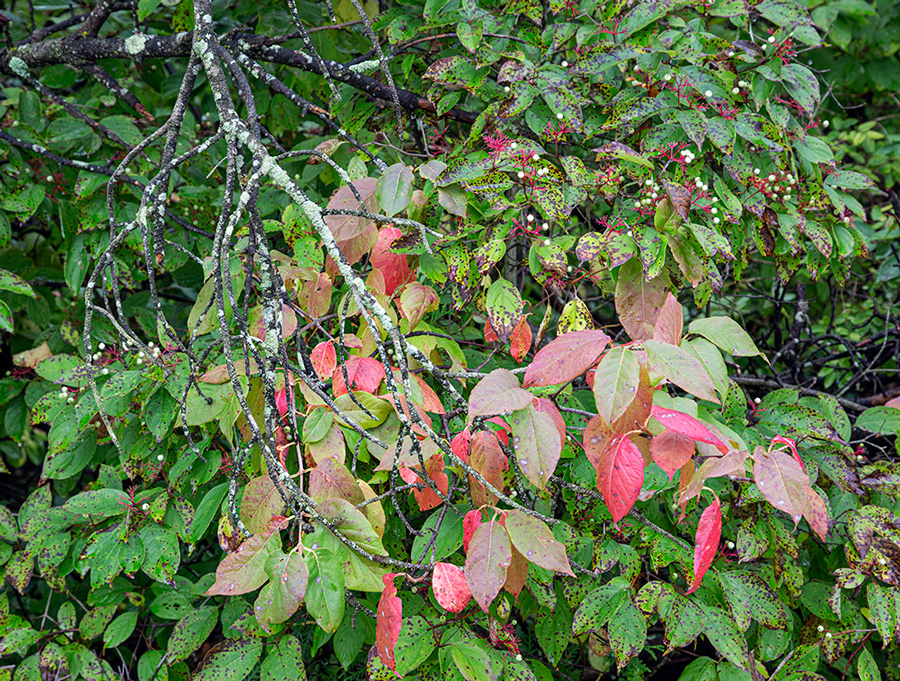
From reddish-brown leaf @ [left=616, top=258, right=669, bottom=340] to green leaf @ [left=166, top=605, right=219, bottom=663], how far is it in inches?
44.7

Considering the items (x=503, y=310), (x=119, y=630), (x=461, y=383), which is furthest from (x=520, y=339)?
(x=119, y=630)

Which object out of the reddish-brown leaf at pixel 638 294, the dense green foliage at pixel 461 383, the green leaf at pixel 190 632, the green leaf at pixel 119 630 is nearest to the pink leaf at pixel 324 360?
the dense green foliage at pixel 461 383

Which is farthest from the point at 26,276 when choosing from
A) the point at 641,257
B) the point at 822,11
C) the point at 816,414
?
the point at 822,11

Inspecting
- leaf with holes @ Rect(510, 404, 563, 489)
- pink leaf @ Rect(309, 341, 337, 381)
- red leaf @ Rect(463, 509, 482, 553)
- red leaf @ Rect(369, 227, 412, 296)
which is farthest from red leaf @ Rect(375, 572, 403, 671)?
red leaf @ Rect(369, 227, 412, 296)

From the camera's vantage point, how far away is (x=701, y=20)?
1592mm

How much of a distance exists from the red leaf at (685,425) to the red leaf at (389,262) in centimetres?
62

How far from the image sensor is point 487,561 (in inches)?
34.7

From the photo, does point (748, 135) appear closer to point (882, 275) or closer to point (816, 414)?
point (816, 414)

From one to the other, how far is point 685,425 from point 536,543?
26cm

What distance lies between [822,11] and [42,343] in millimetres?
2838

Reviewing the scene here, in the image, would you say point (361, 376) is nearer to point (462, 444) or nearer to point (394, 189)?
point (462, 444)

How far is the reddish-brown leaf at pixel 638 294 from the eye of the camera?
1.21 m

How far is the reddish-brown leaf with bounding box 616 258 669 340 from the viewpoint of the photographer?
121cm

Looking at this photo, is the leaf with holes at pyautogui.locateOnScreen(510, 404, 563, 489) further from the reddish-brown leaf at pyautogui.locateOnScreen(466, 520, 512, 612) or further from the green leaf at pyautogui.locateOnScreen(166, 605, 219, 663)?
the green leaf at pyautogui.locateOnScreen(166, 605, 219, 663)
